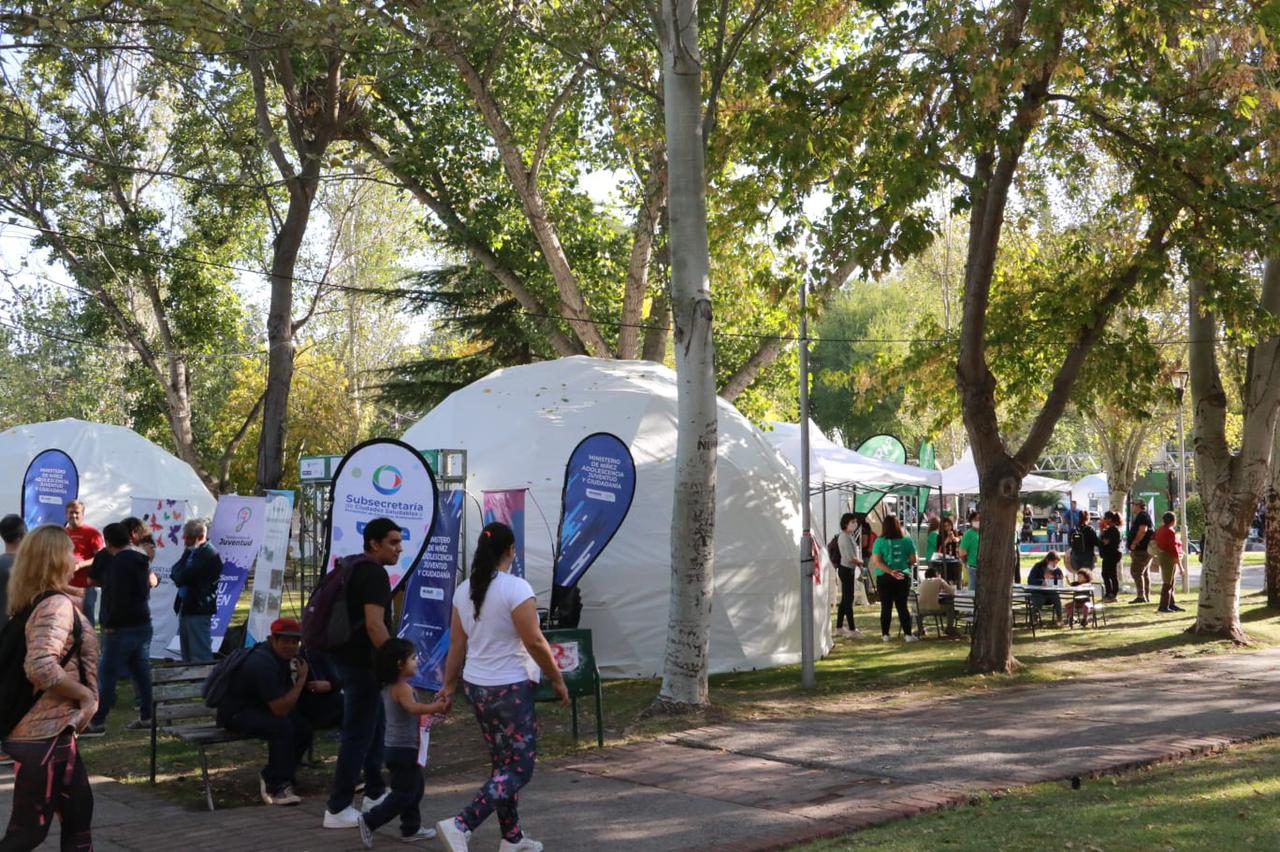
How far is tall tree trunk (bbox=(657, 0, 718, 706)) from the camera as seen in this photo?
446 inches

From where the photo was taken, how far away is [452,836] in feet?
20.8

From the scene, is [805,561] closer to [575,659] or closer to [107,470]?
[575,659]

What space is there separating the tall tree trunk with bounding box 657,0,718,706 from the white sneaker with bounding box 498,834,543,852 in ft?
15.7

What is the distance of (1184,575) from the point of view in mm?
24703

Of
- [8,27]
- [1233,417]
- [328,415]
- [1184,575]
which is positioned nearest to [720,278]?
[8,27]

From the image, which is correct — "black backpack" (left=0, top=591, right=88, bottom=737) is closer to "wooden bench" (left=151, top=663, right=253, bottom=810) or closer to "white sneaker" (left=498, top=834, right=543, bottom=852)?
"white sneaker" (left=498, top=834, right=543, bottom=852)

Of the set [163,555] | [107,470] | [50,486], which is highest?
[107,470]

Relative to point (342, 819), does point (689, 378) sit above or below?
above

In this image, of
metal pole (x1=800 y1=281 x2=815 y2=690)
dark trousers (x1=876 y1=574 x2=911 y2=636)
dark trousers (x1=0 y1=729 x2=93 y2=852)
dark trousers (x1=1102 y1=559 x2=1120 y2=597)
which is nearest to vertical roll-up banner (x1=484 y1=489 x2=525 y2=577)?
metal pole (x1=800 y1=281 x2=815 y2=690)

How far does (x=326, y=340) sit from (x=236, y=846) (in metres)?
42.2

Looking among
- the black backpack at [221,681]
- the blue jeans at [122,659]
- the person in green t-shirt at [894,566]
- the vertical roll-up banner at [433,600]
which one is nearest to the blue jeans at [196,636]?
the blue jeans at [122,659]

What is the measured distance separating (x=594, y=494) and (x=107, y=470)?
12.9 metres

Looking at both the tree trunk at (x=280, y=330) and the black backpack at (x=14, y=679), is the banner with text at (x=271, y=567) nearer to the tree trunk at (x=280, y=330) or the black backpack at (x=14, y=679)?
the tree trunk at (x=280, y=330)

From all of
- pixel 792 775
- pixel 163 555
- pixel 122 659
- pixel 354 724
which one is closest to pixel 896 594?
pixel 792 775
